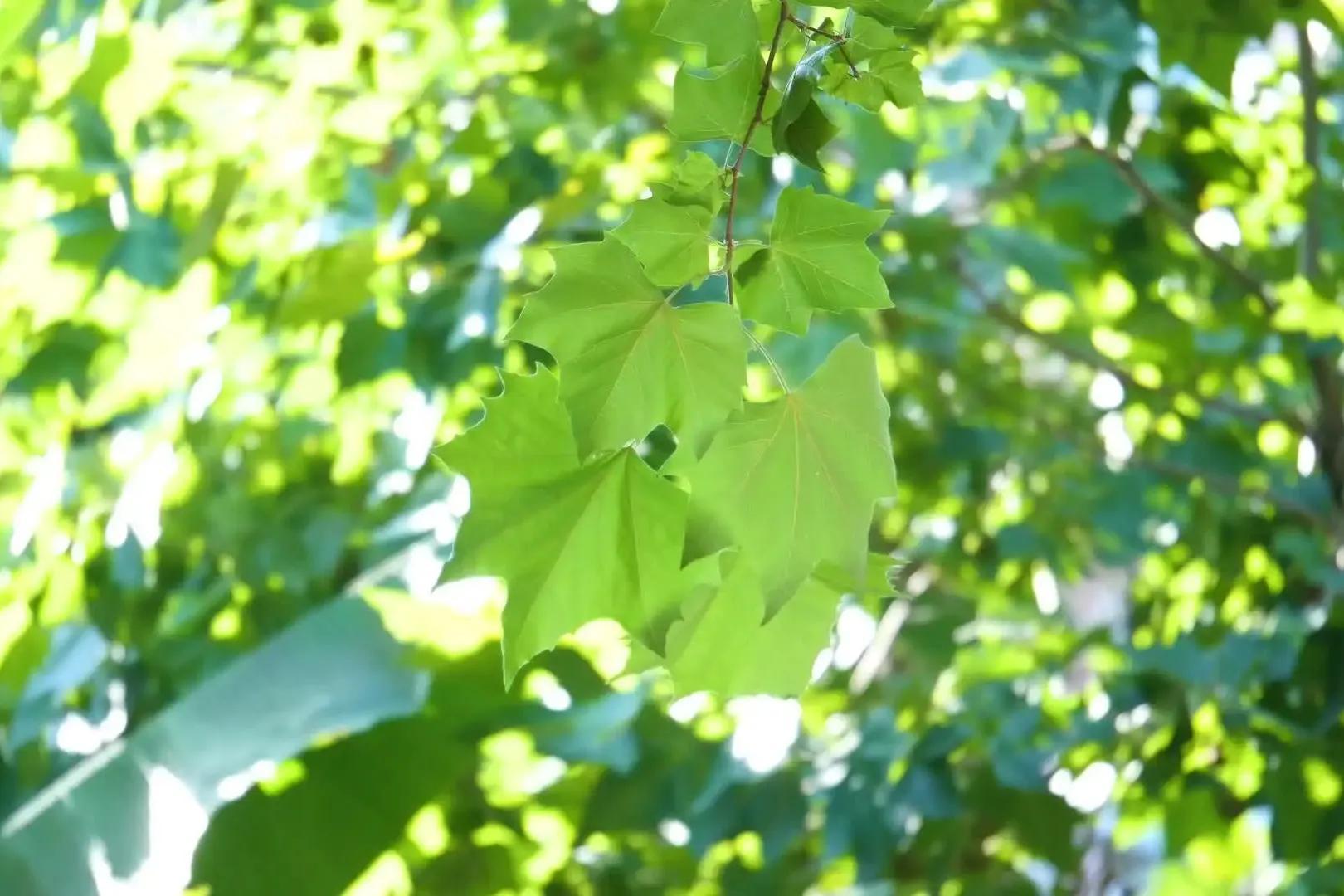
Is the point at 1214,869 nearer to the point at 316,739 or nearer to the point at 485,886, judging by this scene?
the point at 485,886

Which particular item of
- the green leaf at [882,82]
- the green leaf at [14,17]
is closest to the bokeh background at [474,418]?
the green leaf at [14,17]

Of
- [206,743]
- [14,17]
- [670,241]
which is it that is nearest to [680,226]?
[670,241]

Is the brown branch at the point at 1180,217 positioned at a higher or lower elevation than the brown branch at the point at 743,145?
lower

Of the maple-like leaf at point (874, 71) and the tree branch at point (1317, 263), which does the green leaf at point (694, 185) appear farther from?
the tree branch at point (1317, 263)

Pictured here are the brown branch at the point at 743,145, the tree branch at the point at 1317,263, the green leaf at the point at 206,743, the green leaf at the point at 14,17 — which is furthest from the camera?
the tree branch at the point at 1317,263

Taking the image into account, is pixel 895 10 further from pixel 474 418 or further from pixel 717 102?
pixel 474 418

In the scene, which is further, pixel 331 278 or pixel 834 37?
pixel 331 278

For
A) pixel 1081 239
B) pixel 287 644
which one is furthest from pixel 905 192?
pixel 287 644
